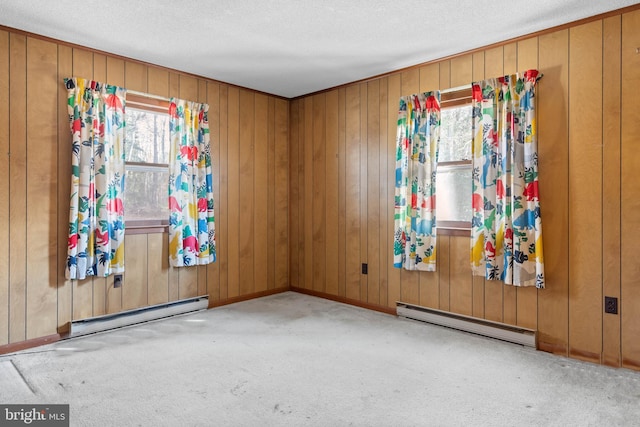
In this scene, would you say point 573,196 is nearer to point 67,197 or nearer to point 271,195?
point 271,195

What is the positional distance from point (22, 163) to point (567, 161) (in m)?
4.09

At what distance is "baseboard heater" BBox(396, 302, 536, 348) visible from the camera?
304 centimetres

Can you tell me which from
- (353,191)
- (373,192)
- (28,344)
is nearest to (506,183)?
(373,192)

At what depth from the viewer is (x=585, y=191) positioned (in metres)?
2.82

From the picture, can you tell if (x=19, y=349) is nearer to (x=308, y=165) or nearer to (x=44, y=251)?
(x=44, y=251)

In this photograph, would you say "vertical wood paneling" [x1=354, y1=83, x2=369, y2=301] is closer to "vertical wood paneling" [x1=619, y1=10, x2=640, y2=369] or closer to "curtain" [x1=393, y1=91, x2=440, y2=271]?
"curtain" [x1=393, y1=91, x2=440, y2=271]

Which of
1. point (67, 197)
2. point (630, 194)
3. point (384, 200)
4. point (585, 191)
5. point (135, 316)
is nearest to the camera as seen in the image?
point (630, 194)

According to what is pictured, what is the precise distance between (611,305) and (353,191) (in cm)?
245

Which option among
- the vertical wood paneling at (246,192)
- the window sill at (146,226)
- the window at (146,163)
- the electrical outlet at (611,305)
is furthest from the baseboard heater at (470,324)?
the window at (146,163)

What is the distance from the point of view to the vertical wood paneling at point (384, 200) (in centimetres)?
400

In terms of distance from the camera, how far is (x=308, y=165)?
4.80 metres

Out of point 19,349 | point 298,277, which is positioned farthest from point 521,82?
point 19,349

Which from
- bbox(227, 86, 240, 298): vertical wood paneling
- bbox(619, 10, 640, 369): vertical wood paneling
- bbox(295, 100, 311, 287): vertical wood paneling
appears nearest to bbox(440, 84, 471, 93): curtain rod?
bbox(619, 10, 640, 369): vertical wood paneling

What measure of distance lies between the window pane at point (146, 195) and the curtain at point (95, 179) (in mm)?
224
